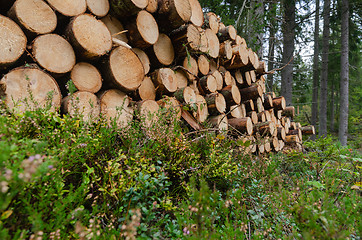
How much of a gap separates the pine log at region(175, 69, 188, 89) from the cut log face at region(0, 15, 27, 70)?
167 centimetres

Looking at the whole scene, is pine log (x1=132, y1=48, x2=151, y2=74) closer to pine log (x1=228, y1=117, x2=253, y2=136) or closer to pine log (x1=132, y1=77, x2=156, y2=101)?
pine log (x1=132, y1=77, x2=156, y2=101)

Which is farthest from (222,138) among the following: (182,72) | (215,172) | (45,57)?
(45,57)

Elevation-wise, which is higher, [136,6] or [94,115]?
[136,6]

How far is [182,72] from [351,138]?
45.0 feet

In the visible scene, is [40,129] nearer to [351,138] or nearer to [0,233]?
[0,233]

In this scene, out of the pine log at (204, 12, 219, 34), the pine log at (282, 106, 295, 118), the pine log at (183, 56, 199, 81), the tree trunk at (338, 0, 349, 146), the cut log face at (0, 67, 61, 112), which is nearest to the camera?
the cut log face at (0, 67, 61, 112)

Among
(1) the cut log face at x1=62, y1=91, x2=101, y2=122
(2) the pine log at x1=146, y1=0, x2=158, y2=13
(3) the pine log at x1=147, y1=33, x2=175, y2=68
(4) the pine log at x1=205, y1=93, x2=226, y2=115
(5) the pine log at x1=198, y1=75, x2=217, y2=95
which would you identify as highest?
(2) the pine log at x1=146, y1=0, x2=158, y2=13

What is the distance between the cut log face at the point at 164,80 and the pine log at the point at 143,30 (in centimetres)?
33

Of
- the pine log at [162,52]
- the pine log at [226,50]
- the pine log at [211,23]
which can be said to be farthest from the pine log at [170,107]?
the pine log at [211,23]

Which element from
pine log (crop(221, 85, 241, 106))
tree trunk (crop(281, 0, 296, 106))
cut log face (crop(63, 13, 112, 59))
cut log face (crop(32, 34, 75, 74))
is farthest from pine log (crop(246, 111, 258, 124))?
tree trunk (crop(281, 0, 296, 106))

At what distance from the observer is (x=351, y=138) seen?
1226 centimetres

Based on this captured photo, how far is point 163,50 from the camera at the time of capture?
2.62m

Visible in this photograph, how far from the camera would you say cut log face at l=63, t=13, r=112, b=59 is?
179 centimetres

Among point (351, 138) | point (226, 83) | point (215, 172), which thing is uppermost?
point (226, 83)
